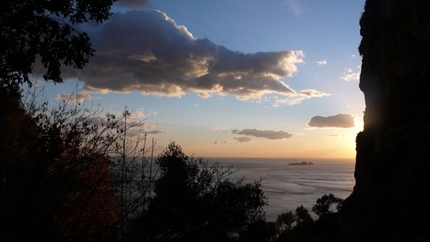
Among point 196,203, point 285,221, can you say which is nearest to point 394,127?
point 196,203

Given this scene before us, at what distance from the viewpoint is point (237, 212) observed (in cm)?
1794

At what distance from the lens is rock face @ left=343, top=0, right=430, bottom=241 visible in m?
18.5

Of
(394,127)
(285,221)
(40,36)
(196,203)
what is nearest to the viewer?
(40,36)

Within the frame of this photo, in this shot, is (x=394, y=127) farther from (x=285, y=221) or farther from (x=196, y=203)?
(x=285, y=221)

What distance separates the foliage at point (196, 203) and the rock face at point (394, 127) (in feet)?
26.0

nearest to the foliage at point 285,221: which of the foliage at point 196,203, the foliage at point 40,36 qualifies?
the foliage at point 196,203

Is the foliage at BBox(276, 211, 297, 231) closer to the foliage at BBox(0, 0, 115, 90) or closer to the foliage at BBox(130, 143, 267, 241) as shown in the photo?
the foliage at BBox(130, 143, 267, 241)

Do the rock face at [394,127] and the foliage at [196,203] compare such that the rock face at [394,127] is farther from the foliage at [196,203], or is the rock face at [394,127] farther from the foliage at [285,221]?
the foliage at [285,221]

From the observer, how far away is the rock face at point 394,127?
60.7 ft

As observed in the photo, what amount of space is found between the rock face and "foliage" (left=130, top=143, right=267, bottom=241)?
7.92 metres

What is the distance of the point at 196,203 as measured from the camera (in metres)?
14.0

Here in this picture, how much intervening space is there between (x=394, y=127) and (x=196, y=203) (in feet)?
70.8

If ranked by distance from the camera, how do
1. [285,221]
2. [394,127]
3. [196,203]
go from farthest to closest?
[285,221]
[394,127]
[196,203]

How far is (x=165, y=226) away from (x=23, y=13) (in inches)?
259
